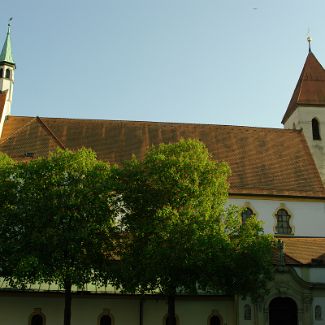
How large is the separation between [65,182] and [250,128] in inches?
731

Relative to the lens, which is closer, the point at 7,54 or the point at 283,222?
the point at 283,222

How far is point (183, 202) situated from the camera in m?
22.5

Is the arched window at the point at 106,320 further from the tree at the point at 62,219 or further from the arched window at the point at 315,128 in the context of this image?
the arched window at the point at 315,128

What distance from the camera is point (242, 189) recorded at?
3191cm

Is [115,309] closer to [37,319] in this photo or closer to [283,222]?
[37,319]

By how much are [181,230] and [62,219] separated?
17.7 ft

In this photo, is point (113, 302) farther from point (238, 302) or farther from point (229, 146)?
point (229, 146)

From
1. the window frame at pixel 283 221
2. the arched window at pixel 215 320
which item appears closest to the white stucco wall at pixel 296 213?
the window frame at pixel 283 221

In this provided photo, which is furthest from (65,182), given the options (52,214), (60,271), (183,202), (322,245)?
(322,245)

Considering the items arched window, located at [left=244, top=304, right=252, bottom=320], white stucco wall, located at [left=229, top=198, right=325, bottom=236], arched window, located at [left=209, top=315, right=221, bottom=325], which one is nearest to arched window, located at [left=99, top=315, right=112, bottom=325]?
arched window, located at [left=209, top=315, right=221, bottom=325]

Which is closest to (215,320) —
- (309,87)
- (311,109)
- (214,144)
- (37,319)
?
(37,319)

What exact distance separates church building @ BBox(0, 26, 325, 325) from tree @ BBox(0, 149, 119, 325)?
312 cm

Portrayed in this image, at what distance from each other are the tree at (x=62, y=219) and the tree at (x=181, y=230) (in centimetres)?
104

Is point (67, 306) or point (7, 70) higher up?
point (7, 70)
